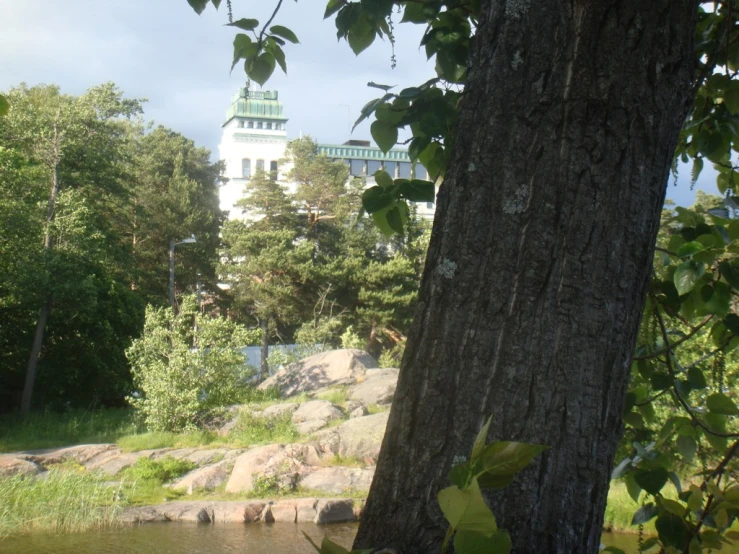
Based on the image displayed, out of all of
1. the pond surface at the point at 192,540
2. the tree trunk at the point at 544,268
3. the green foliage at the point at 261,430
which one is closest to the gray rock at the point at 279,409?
the green foliage at the point at 261,430

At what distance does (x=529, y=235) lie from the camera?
1.03 m

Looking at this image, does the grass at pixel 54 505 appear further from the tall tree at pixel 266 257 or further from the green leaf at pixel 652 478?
the tall tree at pixel 266 257

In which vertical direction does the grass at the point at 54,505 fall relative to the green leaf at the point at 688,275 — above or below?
below

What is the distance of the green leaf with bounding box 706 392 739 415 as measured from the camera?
1579mm

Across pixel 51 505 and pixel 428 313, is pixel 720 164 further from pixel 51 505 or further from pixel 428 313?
pixel 51 505

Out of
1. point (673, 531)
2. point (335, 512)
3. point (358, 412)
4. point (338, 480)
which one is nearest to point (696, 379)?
point (673, 531)

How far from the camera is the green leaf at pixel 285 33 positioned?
177cm

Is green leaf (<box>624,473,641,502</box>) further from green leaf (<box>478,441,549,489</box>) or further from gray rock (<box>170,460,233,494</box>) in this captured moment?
gray rock (<box>170,460,233,494</box>)

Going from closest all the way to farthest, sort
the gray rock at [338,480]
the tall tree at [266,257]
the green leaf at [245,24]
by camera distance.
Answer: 1. the green leaf at [245,24]
2. the gray rock at [338,480]
3. the tall tree at [266,257]

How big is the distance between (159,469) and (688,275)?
12698mm

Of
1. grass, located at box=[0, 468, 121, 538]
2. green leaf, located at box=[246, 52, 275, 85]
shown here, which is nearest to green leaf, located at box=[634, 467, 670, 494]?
green leaf, located at box=[246, 52, 275, 85]

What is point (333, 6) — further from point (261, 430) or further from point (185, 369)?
point (185, 369)

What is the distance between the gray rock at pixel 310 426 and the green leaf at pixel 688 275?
45.8 feet

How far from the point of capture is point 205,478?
502 inches
